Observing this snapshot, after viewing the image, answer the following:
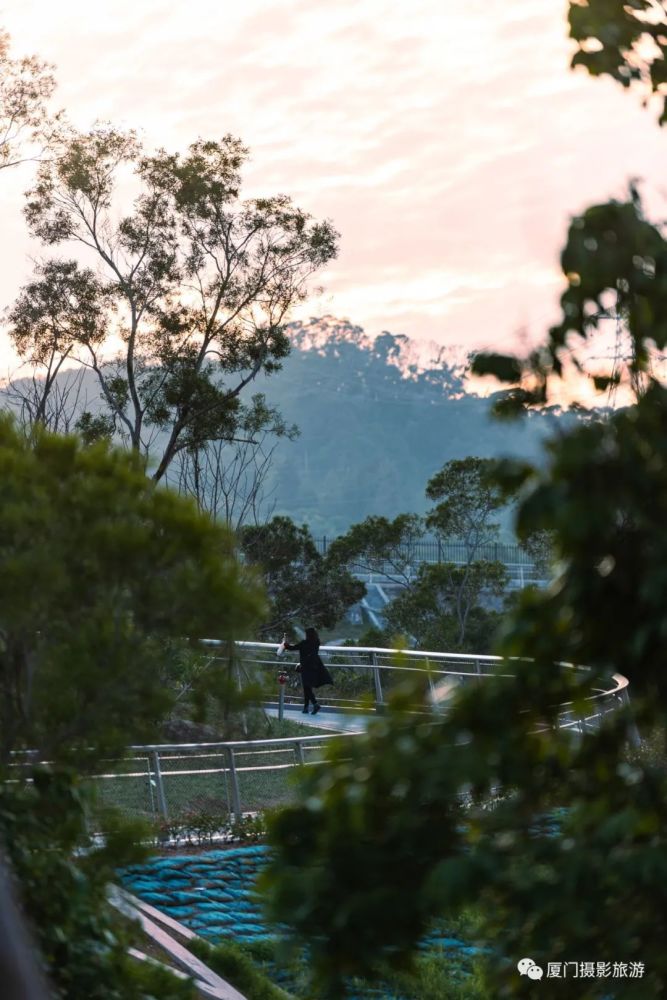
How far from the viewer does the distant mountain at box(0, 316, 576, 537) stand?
175625 mm

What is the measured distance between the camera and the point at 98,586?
3.99 metres

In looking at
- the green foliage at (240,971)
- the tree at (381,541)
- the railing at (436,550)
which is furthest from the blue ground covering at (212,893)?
the railing at (436,550)

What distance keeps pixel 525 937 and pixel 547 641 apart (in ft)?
2.92

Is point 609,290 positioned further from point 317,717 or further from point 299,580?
point 299,580

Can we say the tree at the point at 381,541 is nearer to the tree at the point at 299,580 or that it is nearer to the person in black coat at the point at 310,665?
the tree at the point at 299,580

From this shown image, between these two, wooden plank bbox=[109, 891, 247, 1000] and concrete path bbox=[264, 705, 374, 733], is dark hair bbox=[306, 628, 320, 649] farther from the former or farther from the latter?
wooden plank bbox=[109, 891, 247, 1000]

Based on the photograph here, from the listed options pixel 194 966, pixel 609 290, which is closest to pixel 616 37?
pixel 609 290

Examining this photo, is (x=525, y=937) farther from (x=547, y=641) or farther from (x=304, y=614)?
(x=304, y=614)

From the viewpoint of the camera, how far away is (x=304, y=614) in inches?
1132

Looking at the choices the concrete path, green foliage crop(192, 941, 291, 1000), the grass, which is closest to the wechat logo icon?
green foliage crop(192, 941, 291, 1000)

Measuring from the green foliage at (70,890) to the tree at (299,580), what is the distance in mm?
24145

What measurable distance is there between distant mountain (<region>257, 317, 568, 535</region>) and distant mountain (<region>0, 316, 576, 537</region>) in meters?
0.14

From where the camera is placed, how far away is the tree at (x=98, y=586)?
153 inches

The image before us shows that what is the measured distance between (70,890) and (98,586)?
97cm
